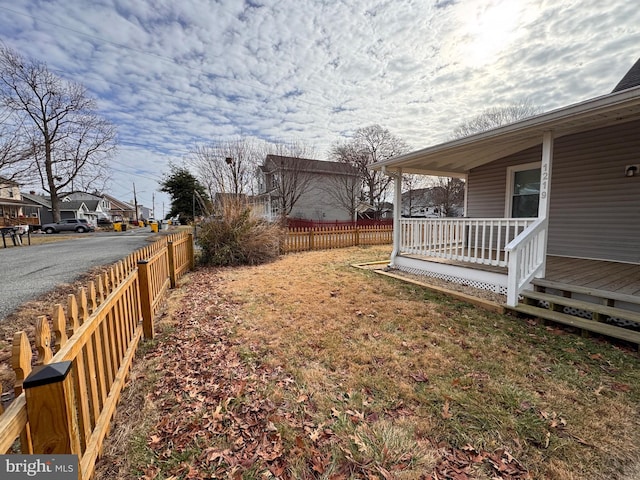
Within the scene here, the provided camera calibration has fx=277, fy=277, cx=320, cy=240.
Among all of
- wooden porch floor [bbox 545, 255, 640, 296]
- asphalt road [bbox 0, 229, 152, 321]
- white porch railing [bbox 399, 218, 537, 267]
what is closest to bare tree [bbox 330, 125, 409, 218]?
white porch railing [bbox 399, 218, 537, 267]

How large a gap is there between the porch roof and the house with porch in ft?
0.06

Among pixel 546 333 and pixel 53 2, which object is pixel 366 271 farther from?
pixel 53 2

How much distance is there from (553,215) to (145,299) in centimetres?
844

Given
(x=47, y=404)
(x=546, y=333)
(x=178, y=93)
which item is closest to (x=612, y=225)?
(x=546, y=333)

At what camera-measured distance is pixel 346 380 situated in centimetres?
277

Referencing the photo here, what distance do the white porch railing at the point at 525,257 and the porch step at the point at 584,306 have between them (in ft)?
0.74

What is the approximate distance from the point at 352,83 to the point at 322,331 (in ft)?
37.4

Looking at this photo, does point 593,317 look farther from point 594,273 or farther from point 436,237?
point 436,237

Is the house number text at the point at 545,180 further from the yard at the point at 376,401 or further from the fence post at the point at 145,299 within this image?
the fence post at the point at 145,299

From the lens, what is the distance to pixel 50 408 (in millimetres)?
1198

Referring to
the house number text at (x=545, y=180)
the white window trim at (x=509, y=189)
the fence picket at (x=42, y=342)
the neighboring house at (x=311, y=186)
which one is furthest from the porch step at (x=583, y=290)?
the neighboring house at (x=311, y=186)

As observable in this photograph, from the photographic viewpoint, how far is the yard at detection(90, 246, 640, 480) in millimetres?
1860

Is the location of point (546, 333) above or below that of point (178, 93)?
below

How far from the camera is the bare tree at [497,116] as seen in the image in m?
24.3
